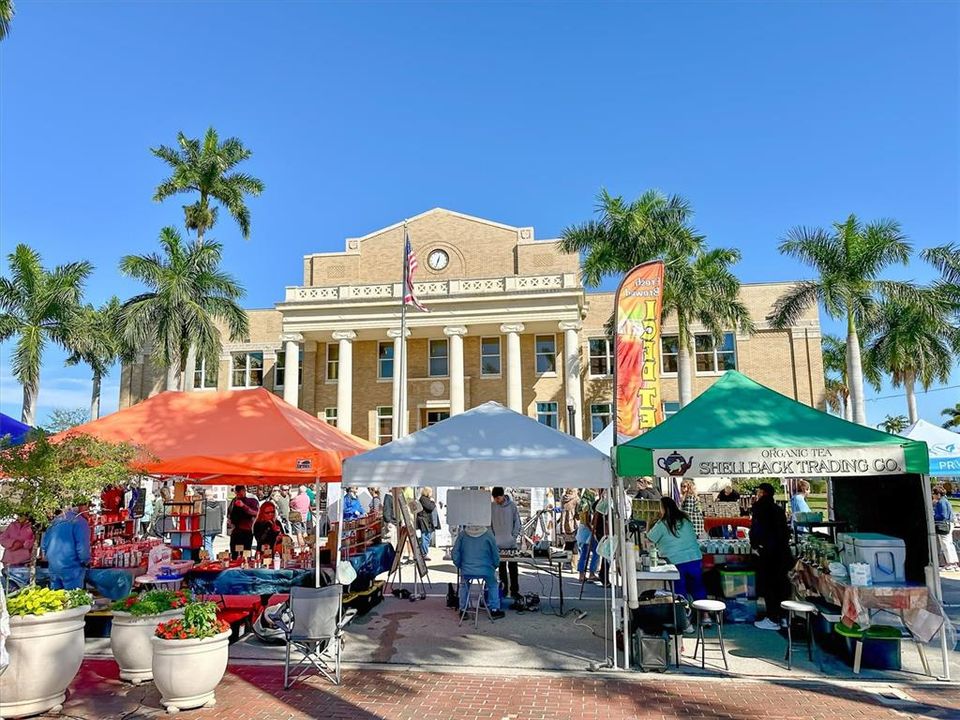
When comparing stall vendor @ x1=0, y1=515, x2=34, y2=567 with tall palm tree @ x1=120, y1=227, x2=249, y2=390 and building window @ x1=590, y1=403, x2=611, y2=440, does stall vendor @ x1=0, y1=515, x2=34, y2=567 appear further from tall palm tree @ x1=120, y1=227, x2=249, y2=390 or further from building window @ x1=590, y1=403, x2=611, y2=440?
building window @ x1=590, y1=403, x2=611, y2=440

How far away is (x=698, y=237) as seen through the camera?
83.6ft

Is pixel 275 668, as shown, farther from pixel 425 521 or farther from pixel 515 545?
pixel 425 521

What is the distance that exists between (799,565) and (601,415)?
950 inches

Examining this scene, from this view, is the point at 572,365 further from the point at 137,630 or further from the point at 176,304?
Result: the point at 137,630

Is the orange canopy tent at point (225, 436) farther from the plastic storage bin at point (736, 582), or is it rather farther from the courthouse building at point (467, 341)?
the courthouse building at point (467, 341)

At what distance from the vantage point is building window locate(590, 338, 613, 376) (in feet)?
108

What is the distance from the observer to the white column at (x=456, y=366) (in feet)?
98.4

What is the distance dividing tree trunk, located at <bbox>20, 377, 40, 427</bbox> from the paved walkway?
967 inches

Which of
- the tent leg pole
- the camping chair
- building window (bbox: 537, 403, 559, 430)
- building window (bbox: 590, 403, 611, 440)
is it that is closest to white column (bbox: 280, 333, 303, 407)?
building window (bbox: 537, 403, 559, 430)

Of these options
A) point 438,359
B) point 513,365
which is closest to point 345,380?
point 438,359

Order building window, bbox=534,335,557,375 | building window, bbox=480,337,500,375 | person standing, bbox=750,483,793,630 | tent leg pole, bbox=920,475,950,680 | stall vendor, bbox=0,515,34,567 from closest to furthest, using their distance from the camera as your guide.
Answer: tent leg pole, bbox=920,475,950,680, person standing, bbox=750,483,793,630, stall vendor, bbox=0,515,34,567, building window, bbox=534,335,557,375, building window, bbox=480,337,500,375

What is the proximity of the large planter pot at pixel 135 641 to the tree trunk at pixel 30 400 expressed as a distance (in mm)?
24956

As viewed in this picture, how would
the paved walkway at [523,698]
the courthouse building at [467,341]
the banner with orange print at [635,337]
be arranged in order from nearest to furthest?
1. the paved walkway at [523,698]
2. the banner with orange print at [635,337]
3. the courthouse building at [467,341]

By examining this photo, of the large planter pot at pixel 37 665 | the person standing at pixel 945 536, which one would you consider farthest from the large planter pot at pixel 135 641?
the person standing at pixel 945 536
